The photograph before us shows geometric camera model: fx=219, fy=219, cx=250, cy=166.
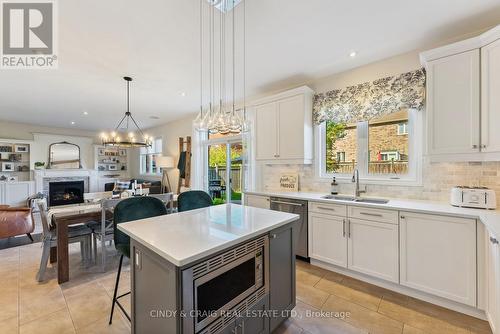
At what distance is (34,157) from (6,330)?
707 cm

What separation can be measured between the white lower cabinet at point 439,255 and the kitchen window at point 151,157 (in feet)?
22.4

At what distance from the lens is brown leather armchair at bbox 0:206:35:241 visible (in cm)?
356

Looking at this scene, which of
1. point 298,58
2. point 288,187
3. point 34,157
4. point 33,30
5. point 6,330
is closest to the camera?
point 6,330

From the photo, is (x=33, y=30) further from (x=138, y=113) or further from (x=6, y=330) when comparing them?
(x=138, y=113)

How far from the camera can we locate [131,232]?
1508 millimetres

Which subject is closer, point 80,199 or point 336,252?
point 336,252

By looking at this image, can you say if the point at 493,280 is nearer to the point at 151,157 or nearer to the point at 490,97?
the point at 490,97

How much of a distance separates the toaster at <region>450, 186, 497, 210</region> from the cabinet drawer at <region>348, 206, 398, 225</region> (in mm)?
581

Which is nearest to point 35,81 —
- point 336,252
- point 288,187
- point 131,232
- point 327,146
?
point 131,232

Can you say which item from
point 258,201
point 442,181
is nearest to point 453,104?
point 442,181

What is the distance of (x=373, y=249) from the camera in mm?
2447

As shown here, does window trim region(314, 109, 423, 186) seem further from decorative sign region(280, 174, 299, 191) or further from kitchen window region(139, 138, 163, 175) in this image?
kitchen window region(139, 138, 163, 175)

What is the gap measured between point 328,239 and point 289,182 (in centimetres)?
127

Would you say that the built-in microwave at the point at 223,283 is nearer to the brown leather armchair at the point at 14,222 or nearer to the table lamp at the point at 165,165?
the brown leather armchair at the point at 14,222
